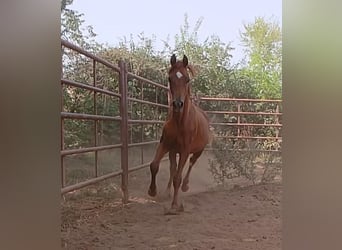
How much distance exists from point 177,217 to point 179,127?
49cm

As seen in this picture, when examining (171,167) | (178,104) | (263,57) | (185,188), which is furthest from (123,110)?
(263,57)

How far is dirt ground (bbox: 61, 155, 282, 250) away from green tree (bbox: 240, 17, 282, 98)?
50 cm

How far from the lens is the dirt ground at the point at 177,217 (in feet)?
9.14

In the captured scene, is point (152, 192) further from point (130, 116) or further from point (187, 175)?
point (130, 116)

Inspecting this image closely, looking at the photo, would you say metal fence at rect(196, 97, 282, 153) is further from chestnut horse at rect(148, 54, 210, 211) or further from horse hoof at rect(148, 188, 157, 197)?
horse hoof at rect(148, 188, 157, 197)

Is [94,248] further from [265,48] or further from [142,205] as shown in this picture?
[265,48]

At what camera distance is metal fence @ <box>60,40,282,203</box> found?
9.19 ft

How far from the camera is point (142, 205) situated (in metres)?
2.83
